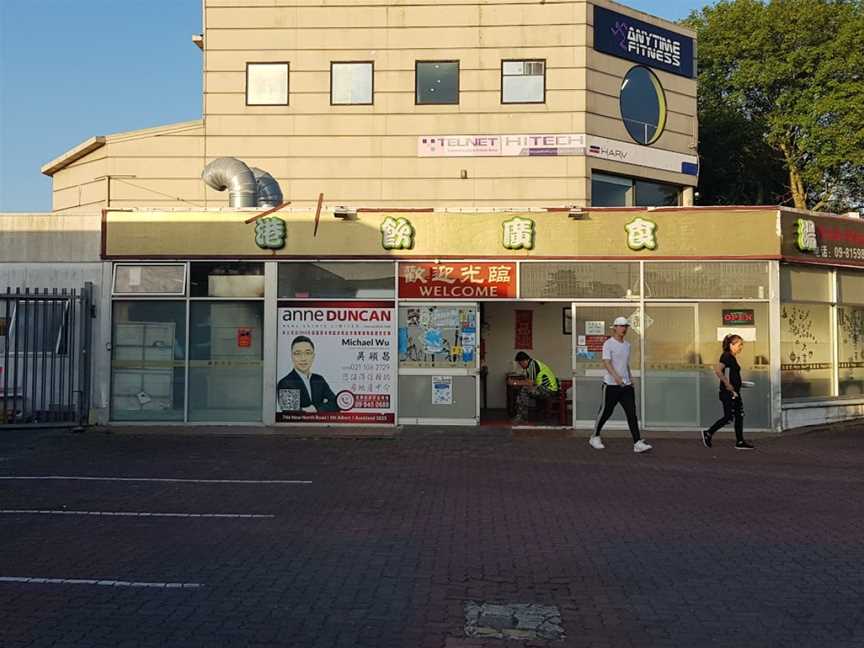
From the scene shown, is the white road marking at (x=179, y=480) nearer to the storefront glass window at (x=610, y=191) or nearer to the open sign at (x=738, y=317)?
the open sign at (x=738, y=317)

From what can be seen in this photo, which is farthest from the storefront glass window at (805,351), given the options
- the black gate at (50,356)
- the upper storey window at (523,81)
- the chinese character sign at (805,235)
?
the black gate at (50,356)

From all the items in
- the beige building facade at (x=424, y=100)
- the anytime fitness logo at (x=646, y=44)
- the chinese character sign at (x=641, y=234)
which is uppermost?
the anytime fitness logo at (x=646, y=44)

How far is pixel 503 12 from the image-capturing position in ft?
68.3

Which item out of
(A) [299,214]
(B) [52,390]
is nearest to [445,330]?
(A) [299,214]

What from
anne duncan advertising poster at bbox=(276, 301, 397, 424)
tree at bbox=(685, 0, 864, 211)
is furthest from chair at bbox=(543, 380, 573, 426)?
tree at bbox=(685, 0, 864, 211)

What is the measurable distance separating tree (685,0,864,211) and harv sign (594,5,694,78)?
30.9ft

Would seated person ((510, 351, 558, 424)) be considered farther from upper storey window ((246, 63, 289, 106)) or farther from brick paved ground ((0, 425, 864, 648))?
upper storey window ((246, 63, 289, 106))

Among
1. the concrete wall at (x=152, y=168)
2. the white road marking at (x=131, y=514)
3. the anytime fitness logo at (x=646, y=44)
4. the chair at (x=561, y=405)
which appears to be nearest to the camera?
the white road marking at (x=131, y=514)

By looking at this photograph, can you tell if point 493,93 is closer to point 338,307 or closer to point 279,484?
point 338,307

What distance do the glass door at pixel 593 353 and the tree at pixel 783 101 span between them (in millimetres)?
18358

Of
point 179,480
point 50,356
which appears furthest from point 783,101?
point 179,480

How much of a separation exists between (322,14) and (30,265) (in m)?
9.60

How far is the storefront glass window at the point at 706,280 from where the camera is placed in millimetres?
14828

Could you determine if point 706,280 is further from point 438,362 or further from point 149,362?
point 149,362
